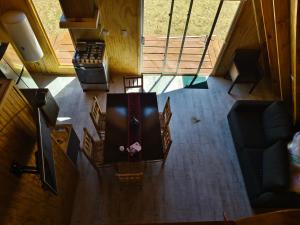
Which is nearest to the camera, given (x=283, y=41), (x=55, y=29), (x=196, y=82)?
(x=283, y=41)

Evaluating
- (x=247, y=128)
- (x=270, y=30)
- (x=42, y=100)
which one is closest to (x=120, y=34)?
(x=42, y=100)

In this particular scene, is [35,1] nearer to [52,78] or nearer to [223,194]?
[52,78]

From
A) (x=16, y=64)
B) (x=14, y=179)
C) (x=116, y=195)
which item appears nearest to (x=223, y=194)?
(x=116, y=195)

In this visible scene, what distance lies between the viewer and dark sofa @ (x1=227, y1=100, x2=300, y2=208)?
3.13 meters

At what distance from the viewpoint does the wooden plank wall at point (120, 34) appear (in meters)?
3.87

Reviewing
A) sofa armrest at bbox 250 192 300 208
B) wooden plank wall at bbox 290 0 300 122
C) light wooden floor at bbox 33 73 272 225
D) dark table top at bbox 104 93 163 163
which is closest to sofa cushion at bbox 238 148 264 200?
sofa armrest at bbox 250 192 300 208

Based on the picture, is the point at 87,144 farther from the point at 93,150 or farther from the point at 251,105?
the point at 251,105

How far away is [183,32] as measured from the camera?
4.46 metres

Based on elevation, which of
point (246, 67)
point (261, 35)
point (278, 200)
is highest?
point (261, 35)

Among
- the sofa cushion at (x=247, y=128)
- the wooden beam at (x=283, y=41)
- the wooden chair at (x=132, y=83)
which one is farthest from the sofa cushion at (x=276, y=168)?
the wooden chair at (x=132, y=83)

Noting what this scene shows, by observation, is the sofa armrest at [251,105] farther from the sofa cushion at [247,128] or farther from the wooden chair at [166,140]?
the wooden chair at [166,140]

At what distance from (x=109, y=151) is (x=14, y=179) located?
4.49ft

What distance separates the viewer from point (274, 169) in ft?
10.6

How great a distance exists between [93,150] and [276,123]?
2.94 m
